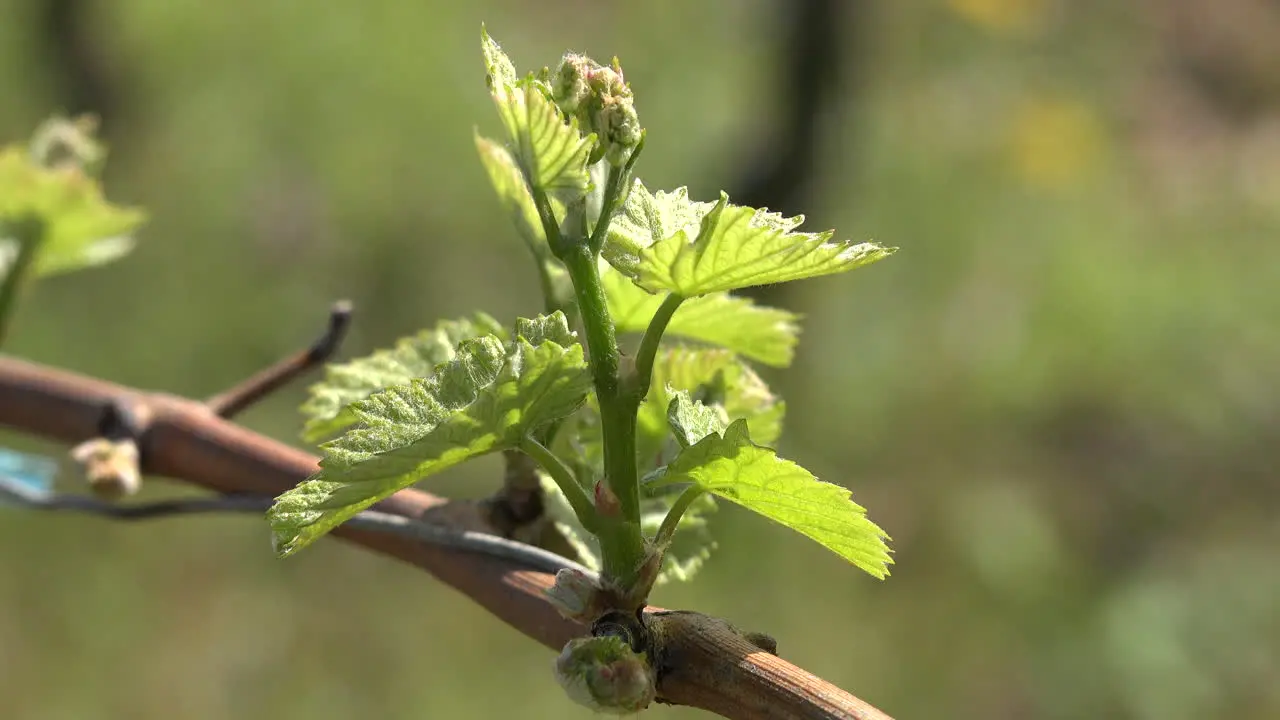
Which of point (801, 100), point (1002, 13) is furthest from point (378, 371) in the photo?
point (1002, 13)

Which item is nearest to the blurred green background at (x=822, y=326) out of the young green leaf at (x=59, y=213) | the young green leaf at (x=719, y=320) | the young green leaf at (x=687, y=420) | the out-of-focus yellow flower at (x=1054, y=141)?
the out-of-focus yellow flower at (x=1054, y=141)

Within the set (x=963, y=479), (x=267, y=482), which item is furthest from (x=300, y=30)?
(x=267, y=482)

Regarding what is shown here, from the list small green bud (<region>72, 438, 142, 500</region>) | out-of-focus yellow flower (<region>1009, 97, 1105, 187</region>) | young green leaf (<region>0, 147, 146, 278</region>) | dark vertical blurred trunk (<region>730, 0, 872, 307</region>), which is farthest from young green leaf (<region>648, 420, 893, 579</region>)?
out-of-focus yellow flower (<region>1009, 97, 1105, 187</region>)

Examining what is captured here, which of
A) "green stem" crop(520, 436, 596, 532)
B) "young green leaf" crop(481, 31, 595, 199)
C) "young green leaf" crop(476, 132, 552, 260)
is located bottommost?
"green stem" crop(520, 436, 596, 532)

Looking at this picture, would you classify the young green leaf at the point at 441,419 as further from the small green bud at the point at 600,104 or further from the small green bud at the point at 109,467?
the small green bud at the point at 109,467

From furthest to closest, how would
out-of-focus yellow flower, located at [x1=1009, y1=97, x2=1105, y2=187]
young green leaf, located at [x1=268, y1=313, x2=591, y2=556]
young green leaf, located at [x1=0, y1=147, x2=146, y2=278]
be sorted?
out-of-focus yellow flower, located at [x1=1009, y1=97, x2=1105, y2=187], young green leaf, located at [x1=0, y1=147, x2=146, y2=278], young green leaf, located at [x1=268, y1=313, x2=591, y2=556]

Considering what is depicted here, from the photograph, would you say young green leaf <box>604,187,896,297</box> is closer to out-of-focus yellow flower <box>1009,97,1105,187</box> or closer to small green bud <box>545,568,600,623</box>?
small green bud <box>545,568,600,623</box>

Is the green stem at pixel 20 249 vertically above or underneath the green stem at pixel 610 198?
underneath

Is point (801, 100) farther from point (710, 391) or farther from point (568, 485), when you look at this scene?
point (568, 485)
